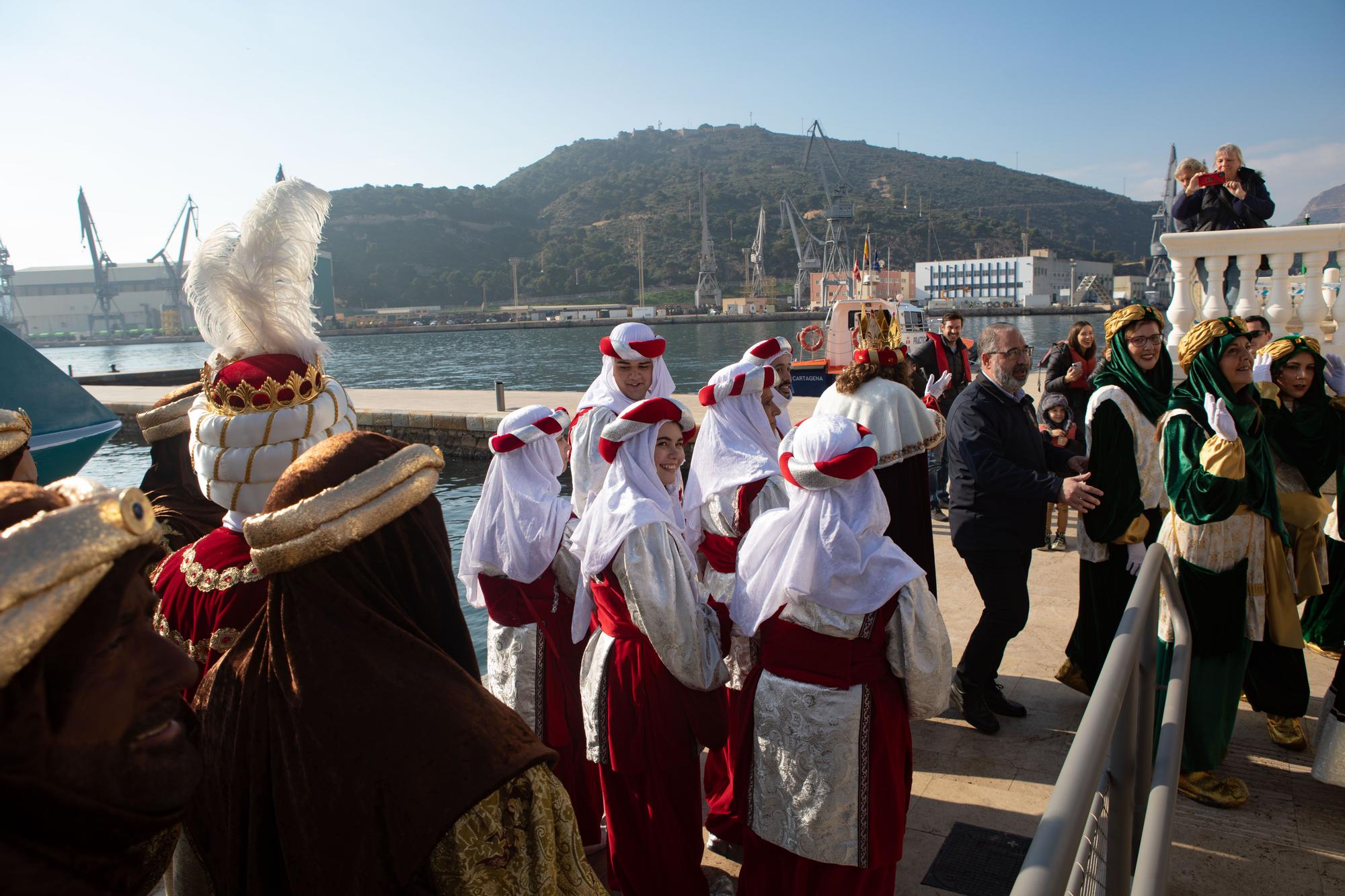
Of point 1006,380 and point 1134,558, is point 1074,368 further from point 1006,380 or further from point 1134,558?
point 1134,558

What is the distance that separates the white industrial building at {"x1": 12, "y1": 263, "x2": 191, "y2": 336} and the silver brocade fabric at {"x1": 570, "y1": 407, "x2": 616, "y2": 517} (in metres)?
126

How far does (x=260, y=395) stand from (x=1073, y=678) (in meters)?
3.56

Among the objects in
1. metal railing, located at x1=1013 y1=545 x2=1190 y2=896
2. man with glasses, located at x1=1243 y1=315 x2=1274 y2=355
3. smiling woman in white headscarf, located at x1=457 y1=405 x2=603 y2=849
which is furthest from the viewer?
man with glasses, located at x1=1243 y1=315 x2=1274 y2=355

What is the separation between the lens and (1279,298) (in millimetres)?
5559

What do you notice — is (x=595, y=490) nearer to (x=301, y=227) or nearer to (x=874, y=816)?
(x=301, y=227)

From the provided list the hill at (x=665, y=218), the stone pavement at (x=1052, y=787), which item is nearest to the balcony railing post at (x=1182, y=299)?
the stone pavement at (x=1052, y=787)

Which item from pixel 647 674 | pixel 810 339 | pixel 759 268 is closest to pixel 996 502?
pixel 647 674

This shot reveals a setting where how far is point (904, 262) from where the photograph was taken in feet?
400

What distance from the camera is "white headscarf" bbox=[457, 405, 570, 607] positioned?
303cm

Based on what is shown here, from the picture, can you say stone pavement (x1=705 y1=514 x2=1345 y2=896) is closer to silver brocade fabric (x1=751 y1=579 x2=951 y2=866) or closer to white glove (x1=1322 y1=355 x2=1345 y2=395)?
silver brocade fabric (x1=751 y1=579 x2=951 y2=866)

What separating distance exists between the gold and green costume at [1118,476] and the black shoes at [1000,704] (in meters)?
0.37

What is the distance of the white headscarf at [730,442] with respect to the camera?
3570 millimetres

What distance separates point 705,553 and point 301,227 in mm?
2028

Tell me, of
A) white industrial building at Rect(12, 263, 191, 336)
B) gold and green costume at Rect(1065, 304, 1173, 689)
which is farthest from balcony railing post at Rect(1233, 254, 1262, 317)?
white industrial building at Rect(12, 263, 191, 336)
